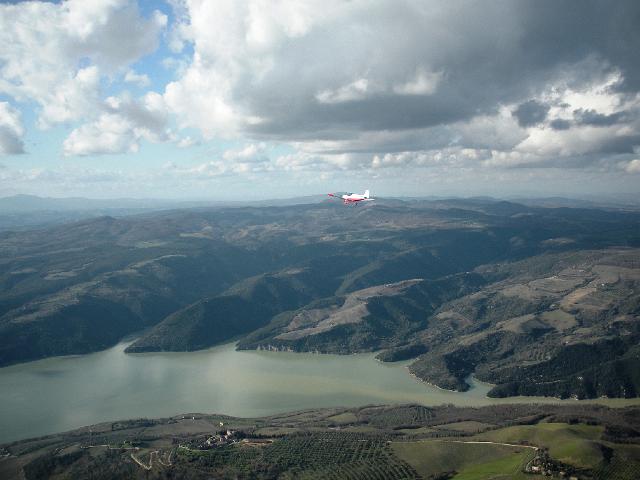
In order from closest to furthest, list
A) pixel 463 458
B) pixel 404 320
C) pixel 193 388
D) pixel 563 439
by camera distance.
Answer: pixel 463 458 → pixel 563 439 → pixel 193 388 → pixel 404 320

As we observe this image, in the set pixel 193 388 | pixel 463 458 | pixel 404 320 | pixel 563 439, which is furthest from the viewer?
pixel 404 320

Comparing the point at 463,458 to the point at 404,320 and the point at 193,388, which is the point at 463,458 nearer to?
the point at 193,388

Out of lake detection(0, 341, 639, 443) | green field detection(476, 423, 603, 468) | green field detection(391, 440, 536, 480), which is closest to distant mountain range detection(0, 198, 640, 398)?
lake detection(0, 341, 639, 443)

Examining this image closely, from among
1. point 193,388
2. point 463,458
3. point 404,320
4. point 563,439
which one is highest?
point 563,439

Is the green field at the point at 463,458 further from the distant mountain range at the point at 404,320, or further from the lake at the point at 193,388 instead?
the distant mountain range at the point at 404,320

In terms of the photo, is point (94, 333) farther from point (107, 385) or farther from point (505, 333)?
point (505, 333)

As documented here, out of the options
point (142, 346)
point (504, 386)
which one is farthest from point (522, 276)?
point (142, 346)

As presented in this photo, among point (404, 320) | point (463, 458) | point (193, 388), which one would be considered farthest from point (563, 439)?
point (404, 320)

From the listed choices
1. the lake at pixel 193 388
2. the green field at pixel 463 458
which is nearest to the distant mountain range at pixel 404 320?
the lake at pixel 193 388

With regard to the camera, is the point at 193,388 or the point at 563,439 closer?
the point at 563,439

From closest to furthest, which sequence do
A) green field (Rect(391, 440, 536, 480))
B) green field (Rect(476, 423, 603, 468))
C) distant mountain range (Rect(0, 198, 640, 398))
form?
green field (Rect(391, 440, 536, 480)) < green field (Rect(476, 423, 603, 468)) < distant mountain range (Rect(0, 198, 640, 398))

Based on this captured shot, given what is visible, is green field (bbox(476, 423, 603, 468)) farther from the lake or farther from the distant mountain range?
the distant mountain range
